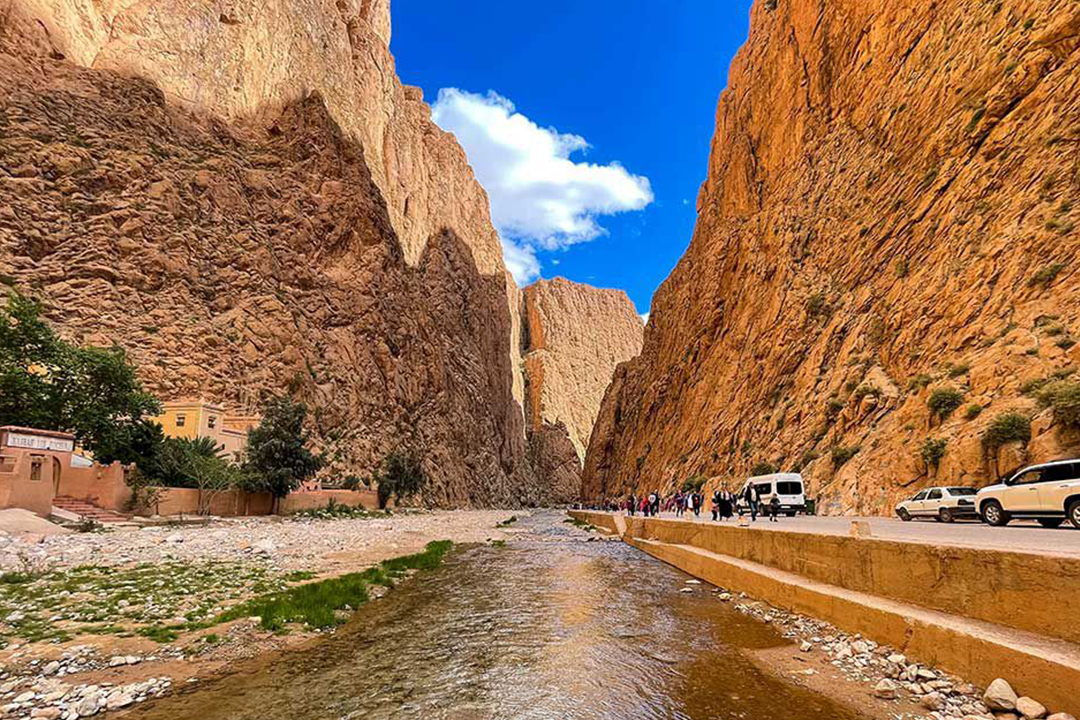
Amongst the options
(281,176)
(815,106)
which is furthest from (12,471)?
(815,106)

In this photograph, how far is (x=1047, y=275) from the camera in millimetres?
20906

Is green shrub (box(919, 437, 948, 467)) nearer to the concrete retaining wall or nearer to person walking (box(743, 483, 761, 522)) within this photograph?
person walking (box(743, 483, 761, 522))

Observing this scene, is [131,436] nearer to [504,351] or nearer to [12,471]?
[12,471]

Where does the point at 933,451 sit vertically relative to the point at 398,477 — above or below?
above

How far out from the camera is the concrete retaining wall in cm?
581

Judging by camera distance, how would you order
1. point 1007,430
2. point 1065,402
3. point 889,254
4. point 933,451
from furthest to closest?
point 889,254 < point 933,451 < point 1007,430 < point 1065,402

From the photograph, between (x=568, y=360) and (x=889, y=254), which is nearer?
(x=889, y=254)

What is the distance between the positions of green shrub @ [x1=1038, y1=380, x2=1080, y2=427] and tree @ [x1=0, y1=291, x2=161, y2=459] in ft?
133

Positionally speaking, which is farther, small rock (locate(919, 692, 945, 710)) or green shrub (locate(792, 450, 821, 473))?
green shrub (locate(792, 450, 821, 473))

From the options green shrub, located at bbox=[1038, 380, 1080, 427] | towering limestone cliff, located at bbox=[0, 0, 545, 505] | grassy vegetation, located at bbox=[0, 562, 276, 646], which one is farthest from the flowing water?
towering limestone cliff, located at bbox=[0, 0, 545, 505]

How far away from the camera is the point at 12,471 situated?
20656 mm

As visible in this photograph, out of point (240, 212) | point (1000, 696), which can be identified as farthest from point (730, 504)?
point (240, 212)

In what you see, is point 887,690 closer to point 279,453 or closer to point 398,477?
point 279,453

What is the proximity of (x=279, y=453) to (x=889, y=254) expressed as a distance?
129 feet
